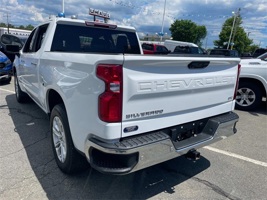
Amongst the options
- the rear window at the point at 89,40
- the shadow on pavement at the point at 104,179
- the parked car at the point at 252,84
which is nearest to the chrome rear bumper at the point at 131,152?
the shadow on pavement at the point at 104,179

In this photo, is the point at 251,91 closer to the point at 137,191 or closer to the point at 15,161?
the point at 137,191

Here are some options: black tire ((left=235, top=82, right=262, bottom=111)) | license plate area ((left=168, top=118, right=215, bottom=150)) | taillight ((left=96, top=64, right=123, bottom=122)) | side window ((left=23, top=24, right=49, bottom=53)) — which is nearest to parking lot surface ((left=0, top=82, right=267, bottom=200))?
license plate area ((left=168, top=118, right=215, bottom=150))

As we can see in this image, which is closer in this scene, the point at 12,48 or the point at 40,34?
the point at 40,34

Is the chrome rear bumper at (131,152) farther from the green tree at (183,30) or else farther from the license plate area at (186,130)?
the green tree at (183,30)

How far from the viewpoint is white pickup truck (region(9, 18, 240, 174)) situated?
2.17 m

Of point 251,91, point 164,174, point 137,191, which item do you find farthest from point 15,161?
point 251,91

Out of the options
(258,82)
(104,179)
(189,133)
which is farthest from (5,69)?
(258,82)

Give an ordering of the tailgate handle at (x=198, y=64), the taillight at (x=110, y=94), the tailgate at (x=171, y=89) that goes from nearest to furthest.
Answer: the taillight at (x=110, y=94), the tailgate at (x=171, y=89), the tailgate handle at (x=198, y=64)

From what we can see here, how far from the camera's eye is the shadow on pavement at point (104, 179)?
2826 mm

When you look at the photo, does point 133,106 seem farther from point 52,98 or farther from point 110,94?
point 52,98

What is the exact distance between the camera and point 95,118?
7.43ft

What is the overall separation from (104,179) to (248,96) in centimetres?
506

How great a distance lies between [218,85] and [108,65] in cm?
157

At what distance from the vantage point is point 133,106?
2.25 m
